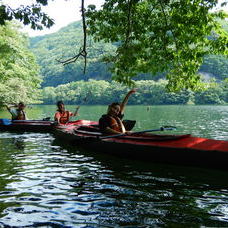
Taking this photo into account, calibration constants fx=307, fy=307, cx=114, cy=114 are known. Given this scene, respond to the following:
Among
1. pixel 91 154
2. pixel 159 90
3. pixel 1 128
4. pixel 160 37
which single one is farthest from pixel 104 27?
pixel 159 90

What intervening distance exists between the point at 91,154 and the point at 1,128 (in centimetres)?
1054

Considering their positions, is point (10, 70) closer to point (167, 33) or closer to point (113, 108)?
point (167, 33)

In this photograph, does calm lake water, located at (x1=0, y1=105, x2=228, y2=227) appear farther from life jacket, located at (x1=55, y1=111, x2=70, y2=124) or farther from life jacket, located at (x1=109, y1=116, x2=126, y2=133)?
life jacket, located at (x1=55, y1=111, x2=70, y2=124)

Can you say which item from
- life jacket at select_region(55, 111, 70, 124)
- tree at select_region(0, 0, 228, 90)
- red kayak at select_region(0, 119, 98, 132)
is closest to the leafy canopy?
tree at select_region(0, 0, 228, 90)

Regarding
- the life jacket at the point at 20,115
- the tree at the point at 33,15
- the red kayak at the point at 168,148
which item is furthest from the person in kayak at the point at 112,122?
the life jacket at the point at 20,115

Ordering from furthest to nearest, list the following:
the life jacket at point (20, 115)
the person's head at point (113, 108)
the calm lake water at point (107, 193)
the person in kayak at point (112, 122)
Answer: the life jacket at point (20, 115), the person in kayak at point (112, 122), the person's head at point (113, 108), the calm lake water at point (107, 193)

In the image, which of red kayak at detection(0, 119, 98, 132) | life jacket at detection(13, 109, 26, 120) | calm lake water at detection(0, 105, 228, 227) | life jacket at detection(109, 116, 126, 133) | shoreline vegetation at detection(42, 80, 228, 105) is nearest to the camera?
calm lake water at detection(0, 105, 228, 227)

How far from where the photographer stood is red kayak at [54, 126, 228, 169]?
8.54m

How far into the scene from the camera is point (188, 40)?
1272 cm

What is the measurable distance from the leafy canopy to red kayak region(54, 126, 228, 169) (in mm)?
2571

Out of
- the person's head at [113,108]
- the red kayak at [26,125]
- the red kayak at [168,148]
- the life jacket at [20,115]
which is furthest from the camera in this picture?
the life jacket at [20,115]

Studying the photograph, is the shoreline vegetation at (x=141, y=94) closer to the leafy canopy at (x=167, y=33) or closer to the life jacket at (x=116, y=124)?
the leafy canopy at (x=167, y=33)

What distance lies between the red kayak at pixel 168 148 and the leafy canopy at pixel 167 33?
101 inches

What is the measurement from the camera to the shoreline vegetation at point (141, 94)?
358 feet
